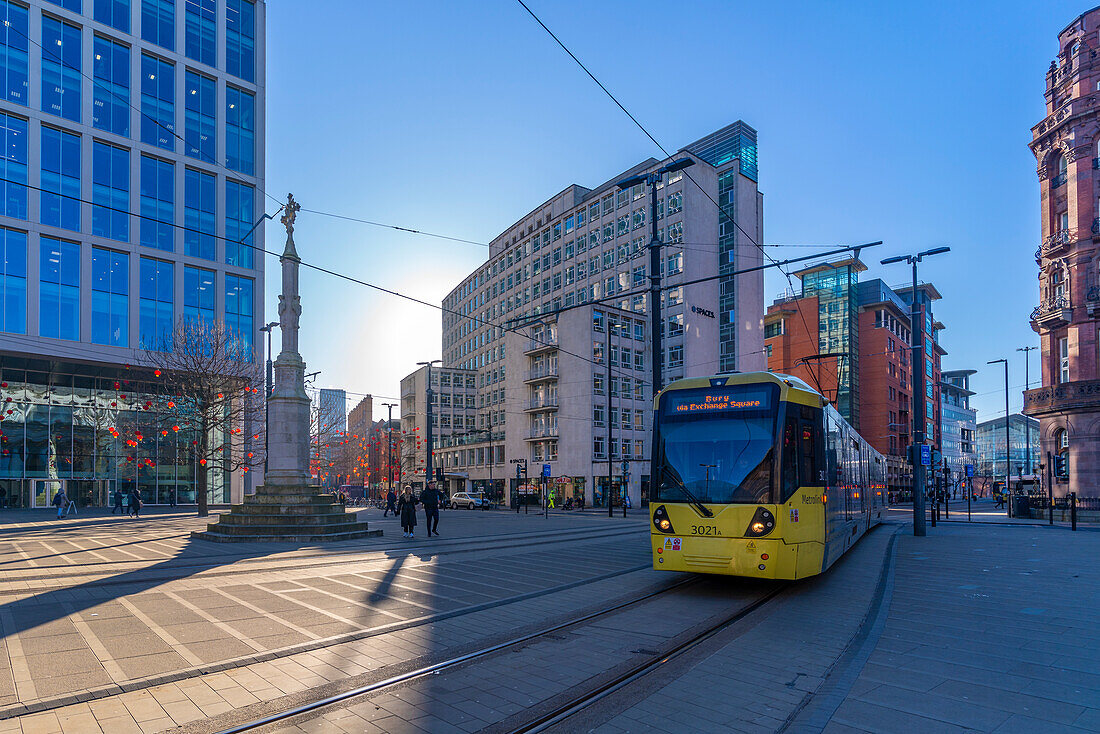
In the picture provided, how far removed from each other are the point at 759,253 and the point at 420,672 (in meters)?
65.8

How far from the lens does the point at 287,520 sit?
1955cm

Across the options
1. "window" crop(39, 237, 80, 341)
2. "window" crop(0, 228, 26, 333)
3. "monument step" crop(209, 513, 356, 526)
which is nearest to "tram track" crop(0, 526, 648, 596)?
"monument step" crop(209, 513, 356, 526)

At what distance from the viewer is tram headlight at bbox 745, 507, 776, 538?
9016 mm

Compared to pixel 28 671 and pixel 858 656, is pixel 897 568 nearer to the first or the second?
pixel 858 656

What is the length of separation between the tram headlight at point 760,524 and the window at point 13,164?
135ft

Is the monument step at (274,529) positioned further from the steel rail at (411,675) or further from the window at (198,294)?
the window at (198,294)

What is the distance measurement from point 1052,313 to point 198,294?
48.1 metres

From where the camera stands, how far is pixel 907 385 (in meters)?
87.4

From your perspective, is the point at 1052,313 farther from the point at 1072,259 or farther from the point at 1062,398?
the point at 1062,398

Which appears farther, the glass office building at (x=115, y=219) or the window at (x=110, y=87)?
the window at (x=110, y=87)

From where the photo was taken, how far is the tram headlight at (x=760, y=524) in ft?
29.6

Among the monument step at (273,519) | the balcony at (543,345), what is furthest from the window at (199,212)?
the balcony at (543,345)

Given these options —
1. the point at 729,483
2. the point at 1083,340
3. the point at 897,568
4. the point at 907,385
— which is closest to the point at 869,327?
the point at 907,385

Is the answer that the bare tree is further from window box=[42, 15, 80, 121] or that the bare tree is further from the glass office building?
window box=[42, 15, 80, 121]
